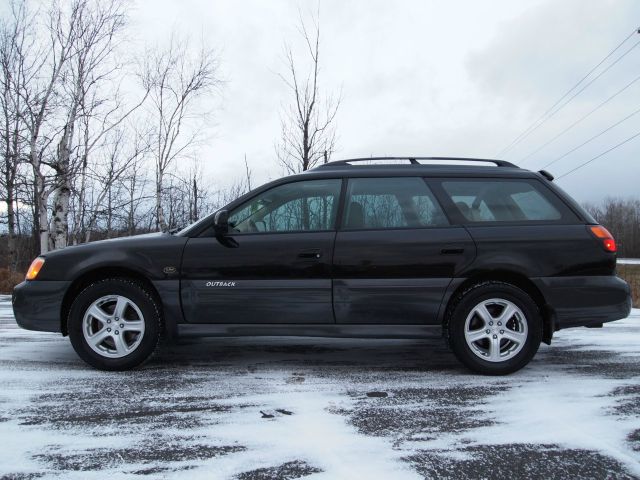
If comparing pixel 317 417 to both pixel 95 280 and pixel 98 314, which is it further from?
pixel 95 280

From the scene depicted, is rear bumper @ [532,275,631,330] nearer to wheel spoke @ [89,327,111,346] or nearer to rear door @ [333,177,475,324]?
rear door @ [333,177,475,324]

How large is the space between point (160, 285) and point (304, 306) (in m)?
1.18

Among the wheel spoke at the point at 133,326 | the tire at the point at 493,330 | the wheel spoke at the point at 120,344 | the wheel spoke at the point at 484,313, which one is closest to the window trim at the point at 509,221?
the tire at the point at 493,330

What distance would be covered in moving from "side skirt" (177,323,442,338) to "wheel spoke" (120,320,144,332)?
14.7 inches

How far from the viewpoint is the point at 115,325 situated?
13.1 feet

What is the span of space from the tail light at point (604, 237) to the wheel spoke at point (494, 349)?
3.68 ft

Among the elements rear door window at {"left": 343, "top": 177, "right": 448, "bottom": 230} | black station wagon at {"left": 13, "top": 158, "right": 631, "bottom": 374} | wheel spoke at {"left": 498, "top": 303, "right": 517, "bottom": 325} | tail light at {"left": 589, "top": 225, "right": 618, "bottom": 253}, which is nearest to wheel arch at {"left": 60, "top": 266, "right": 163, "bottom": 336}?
black station wagon at {"left": 13, "top": 158, "right": 631, "bottom": 374}

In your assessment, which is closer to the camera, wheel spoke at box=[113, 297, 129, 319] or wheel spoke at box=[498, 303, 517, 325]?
wheel spoke at box=[498, 303, 517, 325]

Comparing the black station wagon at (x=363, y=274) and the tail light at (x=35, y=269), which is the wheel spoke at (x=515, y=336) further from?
the tail light at (x=35, y=269)

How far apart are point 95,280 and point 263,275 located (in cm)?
145

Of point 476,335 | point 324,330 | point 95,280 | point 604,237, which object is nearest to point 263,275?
point 324,330

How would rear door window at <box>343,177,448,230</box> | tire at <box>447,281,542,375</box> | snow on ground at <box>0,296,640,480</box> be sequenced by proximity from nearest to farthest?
snow on ground at <box>0,296,640,480</box> → tire at <box>447,281,542,375</box> → rear door window at <box>343,177,448,230</box>

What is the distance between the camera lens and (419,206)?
4.07 meters

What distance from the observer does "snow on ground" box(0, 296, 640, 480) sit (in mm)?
2291
